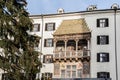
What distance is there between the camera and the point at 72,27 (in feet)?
159

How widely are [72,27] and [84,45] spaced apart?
11.0ft

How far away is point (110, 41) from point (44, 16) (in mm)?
11725

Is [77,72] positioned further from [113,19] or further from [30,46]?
[30,46]

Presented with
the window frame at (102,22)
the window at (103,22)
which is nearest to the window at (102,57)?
the window frame at (102,22)

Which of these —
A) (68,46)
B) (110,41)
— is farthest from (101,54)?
(68,46)

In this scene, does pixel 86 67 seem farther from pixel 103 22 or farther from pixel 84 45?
pixel 103 22

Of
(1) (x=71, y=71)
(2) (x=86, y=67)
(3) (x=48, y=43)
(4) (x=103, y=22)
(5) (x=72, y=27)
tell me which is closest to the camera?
(2) (x=86, y=67)

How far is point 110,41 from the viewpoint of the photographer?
45.9 metres

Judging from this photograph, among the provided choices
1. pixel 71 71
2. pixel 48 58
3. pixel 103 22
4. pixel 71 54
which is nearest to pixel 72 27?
pixel 71 54

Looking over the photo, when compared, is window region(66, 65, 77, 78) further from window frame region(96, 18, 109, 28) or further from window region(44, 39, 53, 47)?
window frame region(96, 18, 109, 28)

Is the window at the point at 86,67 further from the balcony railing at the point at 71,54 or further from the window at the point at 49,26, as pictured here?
the window at the point at 49,26

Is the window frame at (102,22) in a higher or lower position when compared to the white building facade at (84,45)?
higher

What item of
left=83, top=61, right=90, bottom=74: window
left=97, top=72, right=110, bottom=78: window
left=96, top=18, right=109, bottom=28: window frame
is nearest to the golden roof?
left=96, top=18, right=109, bottom=28: window frame

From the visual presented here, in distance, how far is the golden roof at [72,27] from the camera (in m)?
47.7
